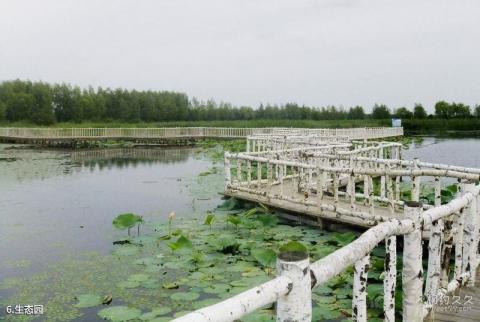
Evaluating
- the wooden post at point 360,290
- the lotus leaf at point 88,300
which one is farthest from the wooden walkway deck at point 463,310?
the lotus leaf at point 88,300

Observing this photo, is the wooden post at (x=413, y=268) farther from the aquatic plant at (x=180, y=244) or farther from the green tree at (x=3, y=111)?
the green tree at (x=3, y=111)

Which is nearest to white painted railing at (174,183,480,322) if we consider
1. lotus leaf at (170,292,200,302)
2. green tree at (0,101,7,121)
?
lotus leaf at (170,292,200,302)

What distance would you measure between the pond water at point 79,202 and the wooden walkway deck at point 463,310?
120 inches

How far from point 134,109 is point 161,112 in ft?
12.0

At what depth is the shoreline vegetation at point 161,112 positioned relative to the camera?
131 feet

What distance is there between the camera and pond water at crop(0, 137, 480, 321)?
602 centimetres

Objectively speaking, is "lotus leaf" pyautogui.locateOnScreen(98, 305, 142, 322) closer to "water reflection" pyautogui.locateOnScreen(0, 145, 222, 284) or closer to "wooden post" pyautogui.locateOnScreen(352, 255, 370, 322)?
"water reflection" pyautogui.locateOnScreen(0, 145, 222, 284)

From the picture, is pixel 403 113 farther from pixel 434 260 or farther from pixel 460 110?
pixel 434 260

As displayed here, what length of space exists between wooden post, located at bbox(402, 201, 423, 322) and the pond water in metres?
3.00

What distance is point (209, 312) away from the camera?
4.31 ft

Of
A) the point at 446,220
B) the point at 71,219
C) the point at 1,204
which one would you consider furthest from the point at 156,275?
the point at 1,204

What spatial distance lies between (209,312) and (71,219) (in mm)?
7649

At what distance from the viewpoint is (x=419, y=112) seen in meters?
53.1

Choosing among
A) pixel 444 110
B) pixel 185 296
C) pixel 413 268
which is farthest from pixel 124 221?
pixel 444 110
